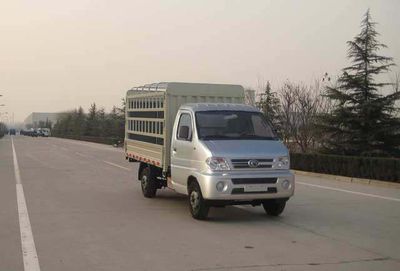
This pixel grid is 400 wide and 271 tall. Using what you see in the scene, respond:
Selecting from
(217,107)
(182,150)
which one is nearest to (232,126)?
(217,107)

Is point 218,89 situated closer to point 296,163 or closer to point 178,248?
point 178,248

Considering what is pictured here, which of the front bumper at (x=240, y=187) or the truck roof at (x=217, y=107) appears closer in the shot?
the front bumper at (x=240, y=187)

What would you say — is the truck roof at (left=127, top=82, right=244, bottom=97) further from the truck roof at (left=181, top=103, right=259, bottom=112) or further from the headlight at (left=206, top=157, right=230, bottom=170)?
the headlight at (left=206, top=157, right=230, bottom=170)

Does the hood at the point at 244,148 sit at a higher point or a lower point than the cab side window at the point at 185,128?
lower

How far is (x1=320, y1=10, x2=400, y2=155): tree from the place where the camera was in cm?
2378

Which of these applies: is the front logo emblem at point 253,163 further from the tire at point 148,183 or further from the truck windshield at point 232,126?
the tire at point 148,183

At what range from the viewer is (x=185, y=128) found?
1099 centimetres

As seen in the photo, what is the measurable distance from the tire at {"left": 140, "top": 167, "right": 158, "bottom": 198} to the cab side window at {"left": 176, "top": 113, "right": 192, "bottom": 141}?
246 cm

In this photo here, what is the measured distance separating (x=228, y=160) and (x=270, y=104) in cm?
2547

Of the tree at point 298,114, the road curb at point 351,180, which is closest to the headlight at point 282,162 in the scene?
the road curb at point 351,180

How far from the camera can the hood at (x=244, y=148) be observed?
9.98m

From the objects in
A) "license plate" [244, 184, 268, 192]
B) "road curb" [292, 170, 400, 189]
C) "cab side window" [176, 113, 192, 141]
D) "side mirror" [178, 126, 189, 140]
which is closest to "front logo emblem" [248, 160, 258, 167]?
"license plate" [244, 184, 268, 192]

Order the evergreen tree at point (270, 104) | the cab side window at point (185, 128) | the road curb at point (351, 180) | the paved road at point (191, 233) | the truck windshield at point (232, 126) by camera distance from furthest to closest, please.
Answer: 1. the evergreen tree at point (270, 104)
2. the road curb at point (351, 180)
3. the cab side window at point (185, 128)
4. the truck windshield at point (232, 126)
5. the paved road at point (191, 233)

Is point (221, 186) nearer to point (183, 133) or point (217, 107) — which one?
point (183, 133)
